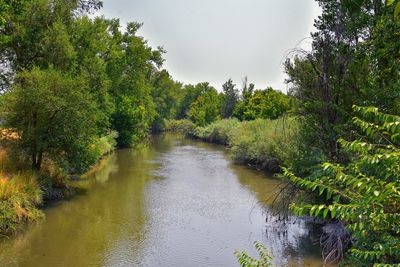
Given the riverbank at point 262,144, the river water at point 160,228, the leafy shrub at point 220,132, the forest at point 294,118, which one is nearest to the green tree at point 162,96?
the leafy shrub at point 220,132

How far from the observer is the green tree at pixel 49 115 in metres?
15.7

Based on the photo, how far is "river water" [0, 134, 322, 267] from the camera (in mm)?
11156

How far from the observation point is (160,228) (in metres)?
13.8

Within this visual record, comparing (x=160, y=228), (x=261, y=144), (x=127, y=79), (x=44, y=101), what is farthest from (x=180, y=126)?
(x=160, y=228)

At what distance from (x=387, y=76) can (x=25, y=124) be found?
13.3 m

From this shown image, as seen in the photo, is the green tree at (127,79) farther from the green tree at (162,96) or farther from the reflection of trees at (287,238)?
the reflection of trees at (287,238)

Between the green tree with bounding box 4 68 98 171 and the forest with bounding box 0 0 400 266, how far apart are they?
0.14 ft

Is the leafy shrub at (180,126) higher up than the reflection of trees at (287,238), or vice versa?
the leafy shrub at (180,126)

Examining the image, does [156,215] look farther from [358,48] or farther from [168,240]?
[358,48]

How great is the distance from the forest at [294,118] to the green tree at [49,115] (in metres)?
0.04

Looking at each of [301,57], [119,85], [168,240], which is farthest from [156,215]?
[119,85]

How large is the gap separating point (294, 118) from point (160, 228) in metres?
5.99

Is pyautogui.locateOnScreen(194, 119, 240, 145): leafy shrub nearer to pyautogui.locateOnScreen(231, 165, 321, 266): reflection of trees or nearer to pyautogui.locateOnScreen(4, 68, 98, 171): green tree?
pyautogui.locateOnScreen(231, 165, 321, 266): reflection of trees

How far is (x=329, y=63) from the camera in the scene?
1191 cm
